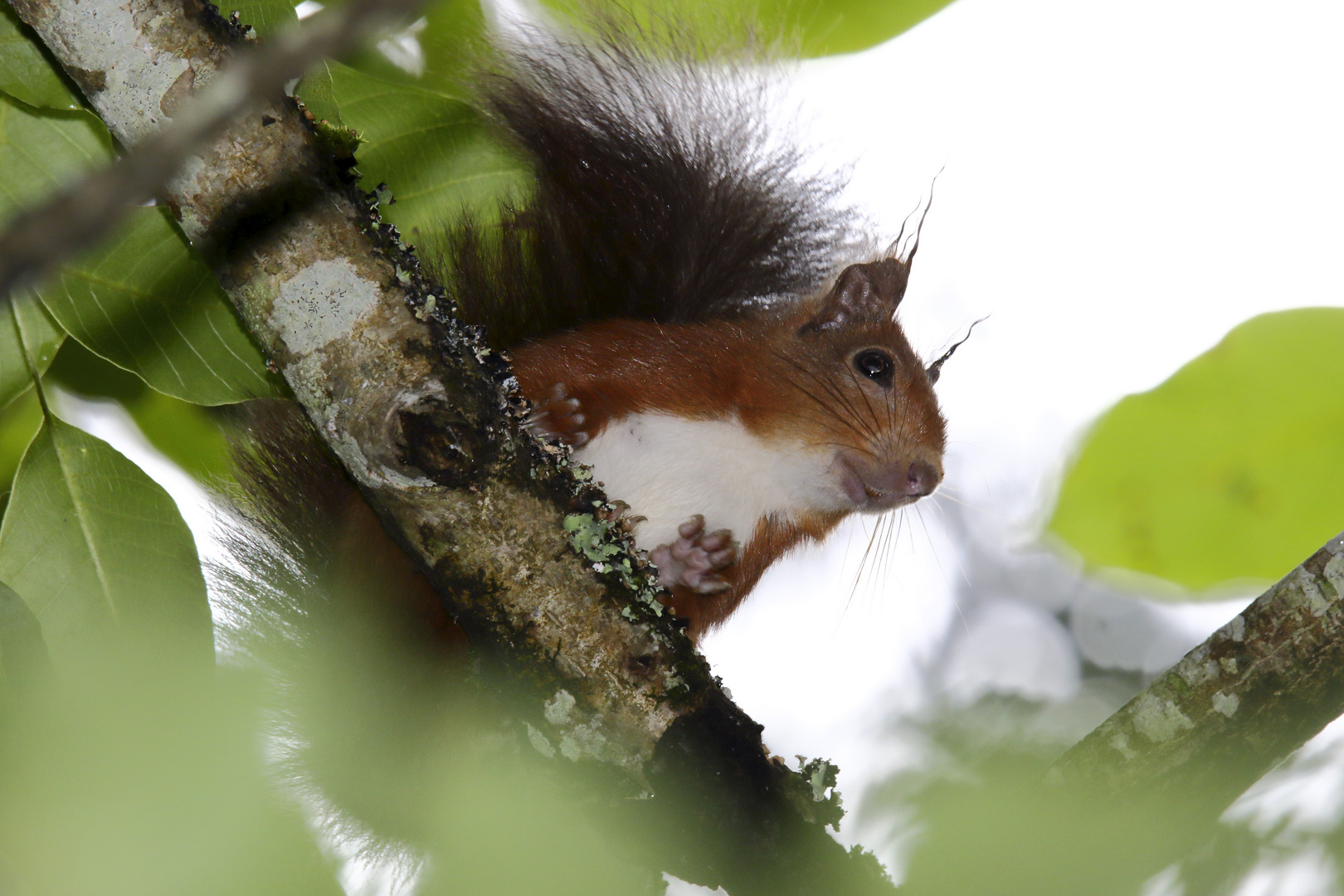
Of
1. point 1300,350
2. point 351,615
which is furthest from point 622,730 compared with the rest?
point 1300,350

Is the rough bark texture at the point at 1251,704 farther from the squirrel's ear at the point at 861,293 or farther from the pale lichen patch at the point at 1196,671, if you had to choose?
the squirrel's ear at the point at 861,293

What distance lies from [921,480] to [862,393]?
246mm

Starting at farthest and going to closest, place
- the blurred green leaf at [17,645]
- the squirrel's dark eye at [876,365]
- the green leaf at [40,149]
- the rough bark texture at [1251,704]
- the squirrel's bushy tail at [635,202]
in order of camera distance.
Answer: the squirrel's dark eye at [876,365]
the squirrel's bushy tail at [635,202]
the green leaf at [40,149]
the rough bark texture at [1251,704]
the blurred green leaf at [17,645]

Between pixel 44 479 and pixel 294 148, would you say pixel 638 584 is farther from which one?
pixel 44 479

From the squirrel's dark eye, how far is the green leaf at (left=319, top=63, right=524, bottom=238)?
3.17 ft

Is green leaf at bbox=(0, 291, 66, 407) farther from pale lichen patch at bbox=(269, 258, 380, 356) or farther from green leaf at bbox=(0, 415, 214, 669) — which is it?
pale lichen patch at bbox=(269, 258, 380, 356)

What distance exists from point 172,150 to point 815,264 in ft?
7.61

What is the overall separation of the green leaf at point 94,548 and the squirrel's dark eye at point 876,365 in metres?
1.54

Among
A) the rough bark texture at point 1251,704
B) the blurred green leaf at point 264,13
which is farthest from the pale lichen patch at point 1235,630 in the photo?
the blurred green leaf at point 264,13

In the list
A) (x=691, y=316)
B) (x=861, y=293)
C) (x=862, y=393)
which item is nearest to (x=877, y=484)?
(x=862, y=393)

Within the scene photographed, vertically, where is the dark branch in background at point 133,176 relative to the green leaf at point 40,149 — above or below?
below

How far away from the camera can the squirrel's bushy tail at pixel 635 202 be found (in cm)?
196

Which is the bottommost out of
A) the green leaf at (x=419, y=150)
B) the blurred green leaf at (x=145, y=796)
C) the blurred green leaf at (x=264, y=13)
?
the blurred green leaf at (x=145, y=796)

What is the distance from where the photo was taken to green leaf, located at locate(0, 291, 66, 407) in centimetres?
153
